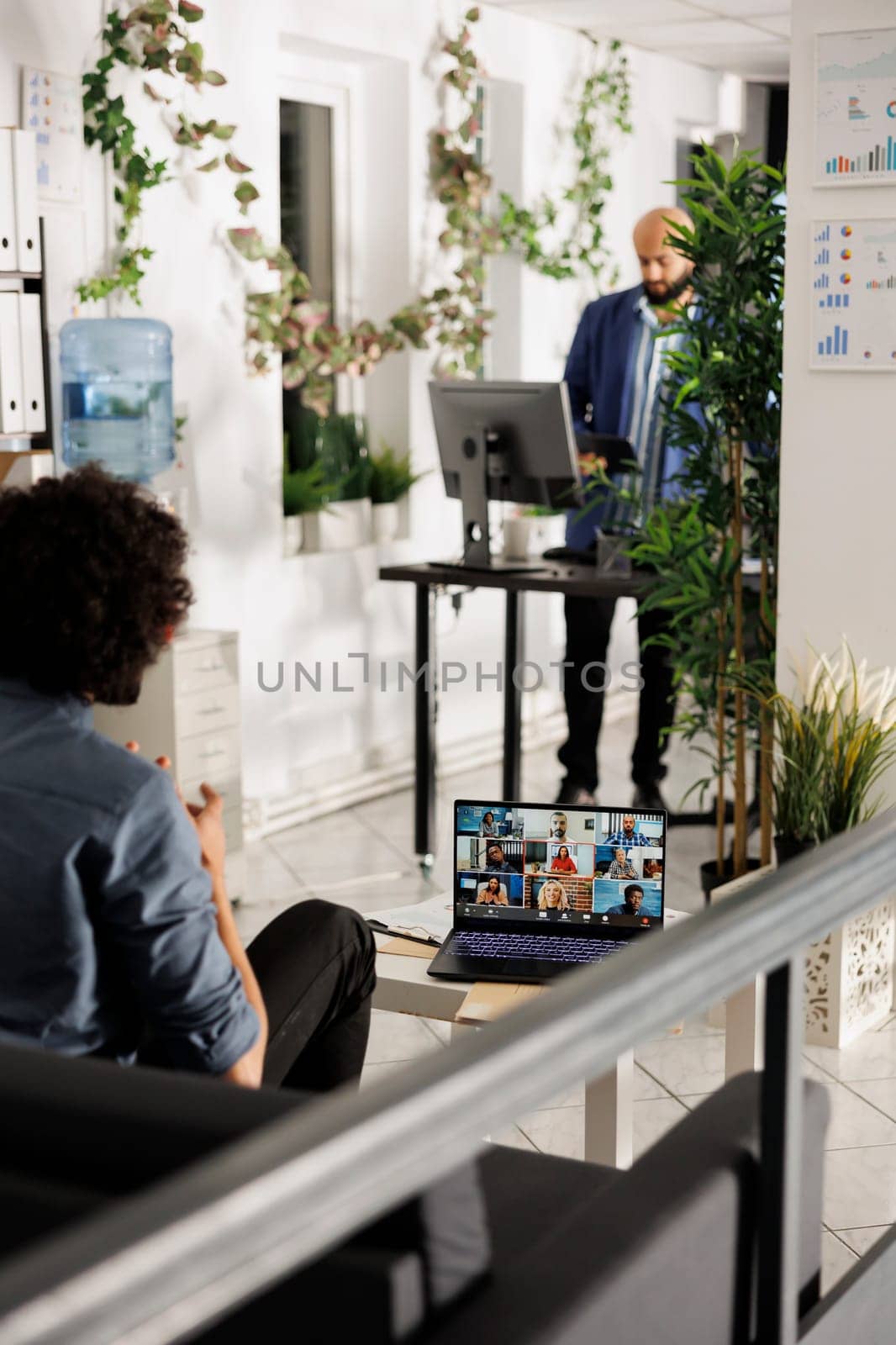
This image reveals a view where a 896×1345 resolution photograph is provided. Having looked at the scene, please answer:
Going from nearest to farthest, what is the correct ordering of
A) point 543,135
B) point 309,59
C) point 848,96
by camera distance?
point 848,96 < point 309,59 < point 543,135

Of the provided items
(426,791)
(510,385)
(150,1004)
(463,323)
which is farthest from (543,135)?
(150,1004)

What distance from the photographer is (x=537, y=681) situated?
250 inches

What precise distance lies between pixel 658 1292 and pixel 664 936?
1.28 feet

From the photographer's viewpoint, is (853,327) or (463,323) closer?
(853,327)


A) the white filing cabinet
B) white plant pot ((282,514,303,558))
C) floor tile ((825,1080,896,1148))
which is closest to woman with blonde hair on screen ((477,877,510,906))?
floor tile ((825,1080,896,1148))

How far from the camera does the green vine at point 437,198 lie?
4.42 m

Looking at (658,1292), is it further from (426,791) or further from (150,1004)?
(426,791)

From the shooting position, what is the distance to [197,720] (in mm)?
4344

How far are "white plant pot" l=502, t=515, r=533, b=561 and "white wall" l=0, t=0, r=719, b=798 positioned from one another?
0.79m

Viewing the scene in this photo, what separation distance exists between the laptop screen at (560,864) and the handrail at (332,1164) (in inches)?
48.4

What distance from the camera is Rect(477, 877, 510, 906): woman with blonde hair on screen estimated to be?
256 centimetres

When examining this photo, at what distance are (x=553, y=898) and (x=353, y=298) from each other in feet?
11.4

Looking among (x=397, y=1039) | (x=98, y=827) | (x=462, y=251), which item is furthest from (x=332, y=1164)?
(x=462, y=251)

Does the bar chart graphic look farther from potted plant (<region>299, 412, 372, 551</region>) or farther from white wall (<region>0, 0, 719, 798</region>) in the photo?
potted plant (<region>299, 412, 372, 551</region>)
